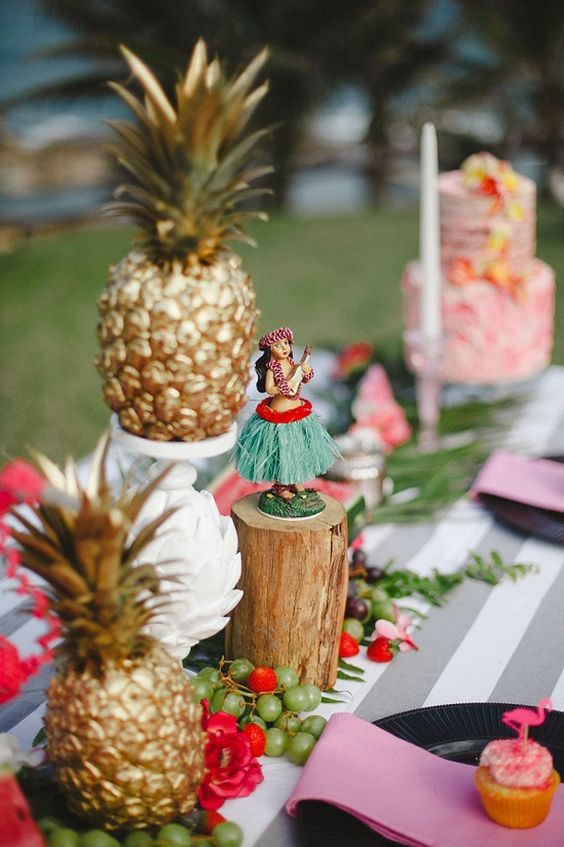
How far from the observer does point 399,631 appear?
4.58ft

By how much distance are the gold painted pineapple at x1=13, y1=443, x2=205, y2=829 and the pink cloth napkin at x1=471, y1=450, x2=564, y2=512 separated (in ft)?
3.15

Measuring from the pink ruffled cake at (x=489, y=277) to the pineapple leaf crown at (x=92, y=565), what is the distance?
56.4 inches

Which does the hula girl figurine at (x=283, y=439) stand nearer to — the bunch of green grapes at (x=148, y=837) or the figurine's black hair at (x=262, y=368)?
the figurine's black hair at (x=262, y=368)

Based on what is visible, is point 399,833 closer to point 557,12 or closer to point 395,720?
point 395,720

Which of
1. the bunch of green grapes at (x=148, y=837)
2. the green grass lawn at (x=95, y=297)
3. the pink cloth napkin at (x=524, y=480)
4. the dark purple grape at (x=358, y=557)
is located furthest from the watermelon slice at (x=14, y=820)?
the green grass lawn at (x=95, y=297)

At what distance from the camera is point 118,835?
102cm

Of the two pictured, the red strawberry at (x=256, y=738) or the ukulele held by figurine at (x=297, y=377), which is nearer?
A: the red strawberry at (x=256, y=738)

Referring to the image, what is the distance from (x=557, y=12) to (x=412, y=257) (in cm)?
256

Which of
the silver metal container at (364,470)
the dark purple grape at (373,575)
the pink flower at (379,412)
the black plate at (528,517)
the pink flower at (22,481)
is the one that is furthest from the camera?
the pink flower at (379,412)

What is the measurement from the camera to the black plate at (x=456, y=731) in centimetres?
104

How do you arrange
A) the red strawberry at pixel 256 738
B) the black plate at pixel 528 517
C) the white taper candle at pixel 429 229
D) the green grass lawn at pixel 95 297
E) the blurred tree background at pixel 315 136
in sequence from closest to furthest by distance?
the red strawberry at pixel 256 738 → the black plate at pixel 528 517 → the white taper candle at pixel 429 229 → the green grass lawn at pixel 95 297 → the blurred tree background at pixel 315 136

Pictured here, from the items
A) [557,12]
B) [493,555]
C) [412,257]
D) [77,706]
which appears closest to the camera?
[77,706]

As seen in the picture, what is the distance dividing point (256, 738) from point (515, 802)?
0.33 metres

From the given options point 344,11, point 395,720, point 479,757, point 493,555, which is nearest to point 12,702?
point 395,720
